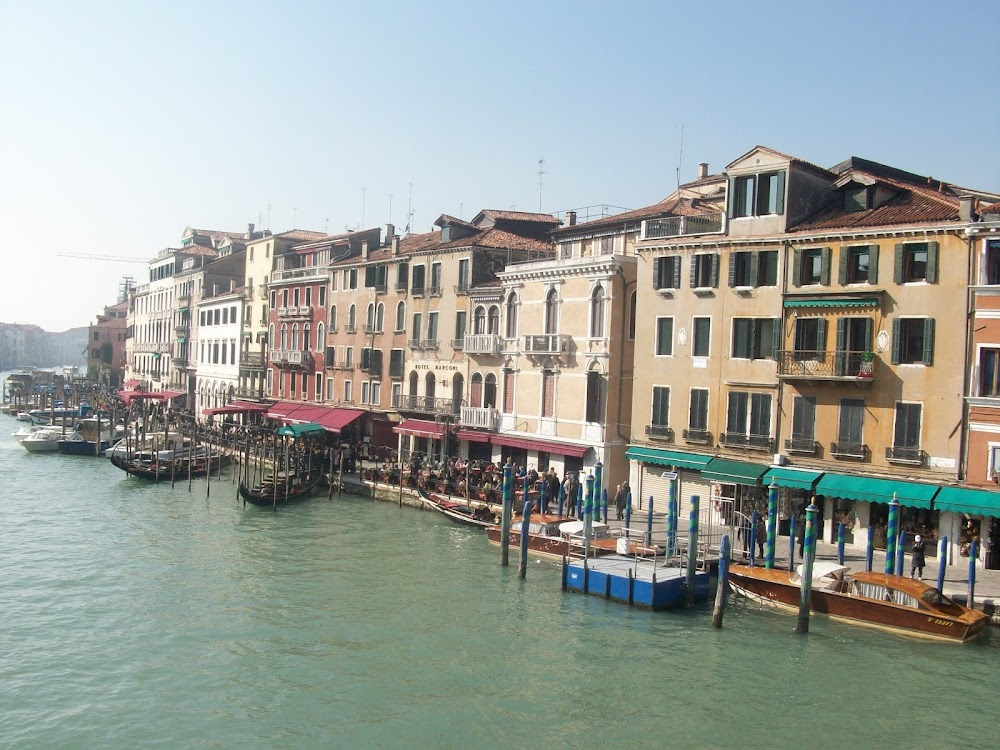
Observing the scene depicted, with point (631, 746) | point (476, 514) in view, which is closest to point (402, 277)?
point (476, 514)

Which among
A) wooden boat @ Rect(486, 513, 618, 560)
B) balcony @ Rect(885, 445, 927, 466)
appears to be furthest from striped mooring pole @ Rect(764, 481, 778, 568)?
wooden boat @ Rect(486, 513, 618, 560)

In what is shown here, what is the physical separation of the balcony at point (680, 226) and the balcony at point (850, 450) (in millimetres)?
7396

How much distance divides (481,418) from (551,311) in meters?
5.21

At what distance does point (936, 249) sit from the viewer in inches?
901

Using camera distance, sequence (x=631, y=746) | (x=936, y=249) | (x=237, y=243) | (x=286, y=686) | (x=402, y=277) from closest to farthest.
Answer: (x=631, y=746), (x=286, y=686), (x=936, y=249), (x=402, y=277), (x=237, y=243)

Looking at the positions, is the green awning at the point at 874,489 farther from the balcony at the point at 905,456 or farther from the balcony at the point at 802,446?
the balcony at the point at 802,446

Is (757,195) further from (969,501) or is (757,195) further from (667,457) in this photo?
(969,501)

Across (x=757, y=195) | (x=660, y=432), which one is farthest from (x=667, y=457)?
(x=757, y=195)

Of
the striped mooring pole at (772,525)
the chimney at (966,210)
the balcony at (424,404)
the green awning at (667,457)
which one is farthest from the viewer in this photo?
the balcony at (424,404)

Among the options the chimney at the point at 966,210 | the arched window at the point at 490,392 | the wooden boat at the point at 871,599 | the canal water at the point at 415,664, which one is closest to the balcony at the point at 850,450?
the wooden boat at the point at 871,599

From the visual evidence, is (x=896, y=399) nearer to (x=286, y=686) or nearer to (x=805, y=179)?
(x=805, y=179)

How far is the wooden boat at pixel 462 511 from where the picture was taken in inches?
1164

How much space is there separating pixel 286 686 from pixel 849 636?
11.0 m

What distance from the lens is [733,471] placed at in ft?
86.0
